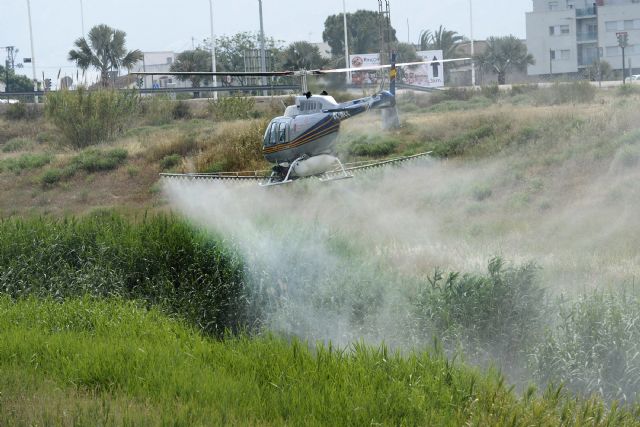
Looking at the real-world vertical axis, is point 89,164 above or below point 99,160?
below

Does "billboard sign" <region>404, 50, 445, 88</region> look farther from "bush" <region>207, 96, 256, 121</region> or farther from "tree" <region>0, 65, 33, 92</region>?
"tree" <region>0, 65, 33, 92</region>

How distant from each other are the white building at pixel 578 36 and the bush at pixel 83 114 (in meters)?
50.3

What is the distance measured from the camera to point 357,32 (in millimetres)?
109500

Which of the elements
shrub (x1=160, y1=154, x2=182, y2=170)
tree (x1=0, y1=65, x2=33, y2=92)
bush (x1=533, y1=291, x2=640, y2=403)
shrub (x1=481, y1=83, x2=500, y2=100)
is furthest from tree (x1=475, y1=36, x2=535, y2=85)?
bush (x1=533, y1=291, x2=640, y2=403)

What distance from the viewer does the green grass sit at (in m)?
9.91

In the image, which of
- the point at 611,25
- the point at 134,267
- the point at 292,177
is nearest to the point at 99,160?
the point at 292,177

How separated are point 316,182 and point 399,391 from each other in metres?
25.0

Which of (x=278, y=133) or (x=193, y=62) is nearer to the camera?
(x=278, y=133)

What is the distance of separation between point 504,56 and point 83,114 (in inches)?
1995

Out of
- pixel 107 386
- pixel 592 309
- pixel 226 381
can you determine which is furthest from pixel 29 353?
pixel 592 309

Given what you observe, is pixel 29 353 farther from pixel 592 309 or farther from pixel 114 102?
pixel 114 102

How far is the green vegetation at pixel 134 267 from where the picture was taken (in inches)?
686

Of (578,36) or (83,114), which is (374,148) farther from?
(578,36)

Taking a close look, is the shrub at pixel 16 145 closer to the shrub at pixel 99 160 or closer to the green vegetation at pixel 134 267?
the shrub at pixel 99 160
